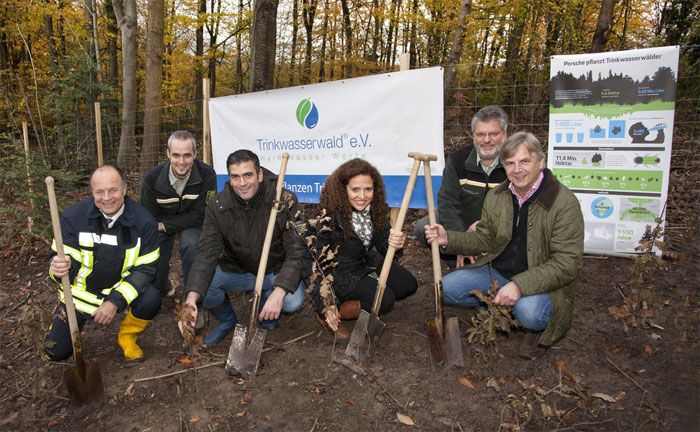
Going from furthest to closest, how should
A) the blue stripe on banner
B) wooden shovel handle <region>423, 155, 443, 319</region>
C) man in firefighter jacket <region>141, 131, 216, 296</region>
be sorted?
1. the blue stripe on banner
2. man in firefighter jacket <region>141, 131, 216, 296</region>
3. wooden shovel handle <region>423, 155, 443, 319</region>

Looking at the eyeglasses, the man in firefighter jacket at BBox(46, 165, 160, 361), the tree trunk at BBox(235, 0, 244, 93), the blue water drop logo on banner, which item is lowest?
the man in firefighter jacket at BBox(46, 165, 160, 361)

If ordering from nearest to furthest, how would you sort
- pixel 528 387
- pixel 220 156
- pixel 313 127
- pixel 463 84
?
pixel 528 387, pixel 313 127, pixel 220 156, pixel 463 84

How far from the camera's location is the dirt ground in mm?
2338

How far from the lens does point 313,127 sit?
15.7 ft

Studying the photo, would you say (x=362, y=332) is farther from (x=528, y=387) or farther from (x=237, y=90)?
(x=237, y=90)

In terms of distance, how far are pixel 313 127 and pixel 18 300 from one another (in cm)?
338

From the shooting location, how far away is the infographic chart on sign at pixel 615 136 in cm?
385

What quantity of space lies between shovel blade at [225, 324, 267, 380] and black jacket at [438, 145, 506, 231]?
1.74 m

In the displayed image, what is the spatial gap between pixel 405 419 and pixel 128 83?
8525mm

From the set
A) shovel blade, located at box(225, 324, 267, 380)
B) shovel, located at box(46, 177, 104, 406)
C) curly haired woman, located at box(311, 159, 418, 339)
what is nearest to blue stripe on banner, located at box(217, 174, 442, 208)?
curly haired woman, located at box(311, 159, 418, 339)

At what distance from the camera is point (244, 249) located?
3.26m

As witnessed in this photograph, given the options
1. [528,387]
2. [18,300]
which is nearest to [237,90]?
[18,300]

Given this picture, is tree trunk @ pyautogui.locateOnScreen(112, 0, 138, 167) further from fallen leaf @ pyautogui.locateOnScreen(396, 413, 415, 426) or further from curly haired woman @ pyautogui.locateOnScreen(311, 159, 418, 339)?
fallen leaf @ pyautogui.locateOnScreen(396, 413, 415, 426)

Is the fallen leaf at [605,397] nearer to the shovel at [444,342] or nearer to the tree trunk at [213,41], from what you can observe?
the shovel at [444,342]
